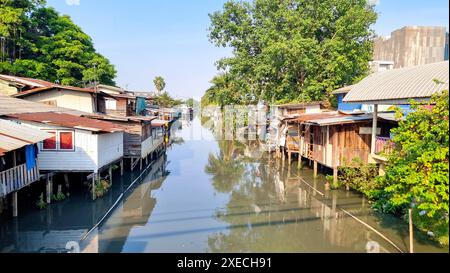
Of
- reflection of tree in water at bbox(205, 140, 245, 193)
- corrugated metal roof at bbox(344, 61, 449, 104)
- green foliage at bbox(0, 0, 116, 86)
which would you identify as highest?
green foliage at bbox(0, 0, 116, 86)

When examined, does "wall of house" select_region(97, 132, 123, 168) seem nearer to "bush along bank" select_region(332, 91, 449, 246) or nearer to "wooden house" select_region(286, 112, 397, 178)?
"wooden house" select_region(286, 112, 397, 178)

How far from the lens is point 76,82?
139 ft

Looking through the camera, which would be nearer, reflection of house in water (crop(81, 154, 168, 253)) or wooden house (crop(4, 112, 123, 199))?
reflection of house in water (crop(81, 154, 168, 253))

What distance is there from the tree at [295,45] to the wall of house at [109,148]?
18.4 metres

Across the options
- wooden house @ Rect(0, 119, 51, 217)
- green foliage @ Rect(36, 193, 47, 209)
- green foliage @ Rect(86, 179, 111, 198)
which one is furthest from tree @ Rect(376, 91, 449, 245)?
green foliage @ Rect(36, 193, 47, 209)

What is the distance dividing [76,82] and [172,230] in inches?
1350

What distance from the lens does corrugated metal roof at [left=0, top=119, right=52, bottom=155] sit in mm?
11789

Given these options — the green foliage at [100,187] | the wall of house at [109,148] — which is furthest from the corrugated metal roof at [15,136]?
the green foliage at [100,187]

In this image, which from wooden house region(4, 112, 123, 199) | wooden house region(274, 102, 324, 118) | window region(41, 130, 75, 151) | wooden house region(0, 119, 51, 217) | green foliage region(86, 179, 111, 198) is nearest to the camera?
wooden house region(0, 119, 51, 217)

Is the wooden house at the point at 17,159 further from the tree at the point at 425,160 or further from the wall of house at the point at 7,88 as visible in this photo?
the wall of house at the point at 7,88

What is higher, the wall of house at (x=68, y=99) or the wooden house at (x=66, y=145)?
the wall of house at (x=68, y=99)

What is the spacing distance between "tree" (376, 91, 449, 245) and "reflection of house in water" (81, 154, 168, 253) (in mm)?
8872

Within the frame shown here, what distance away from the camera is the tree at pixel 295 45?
35219 millimetres
